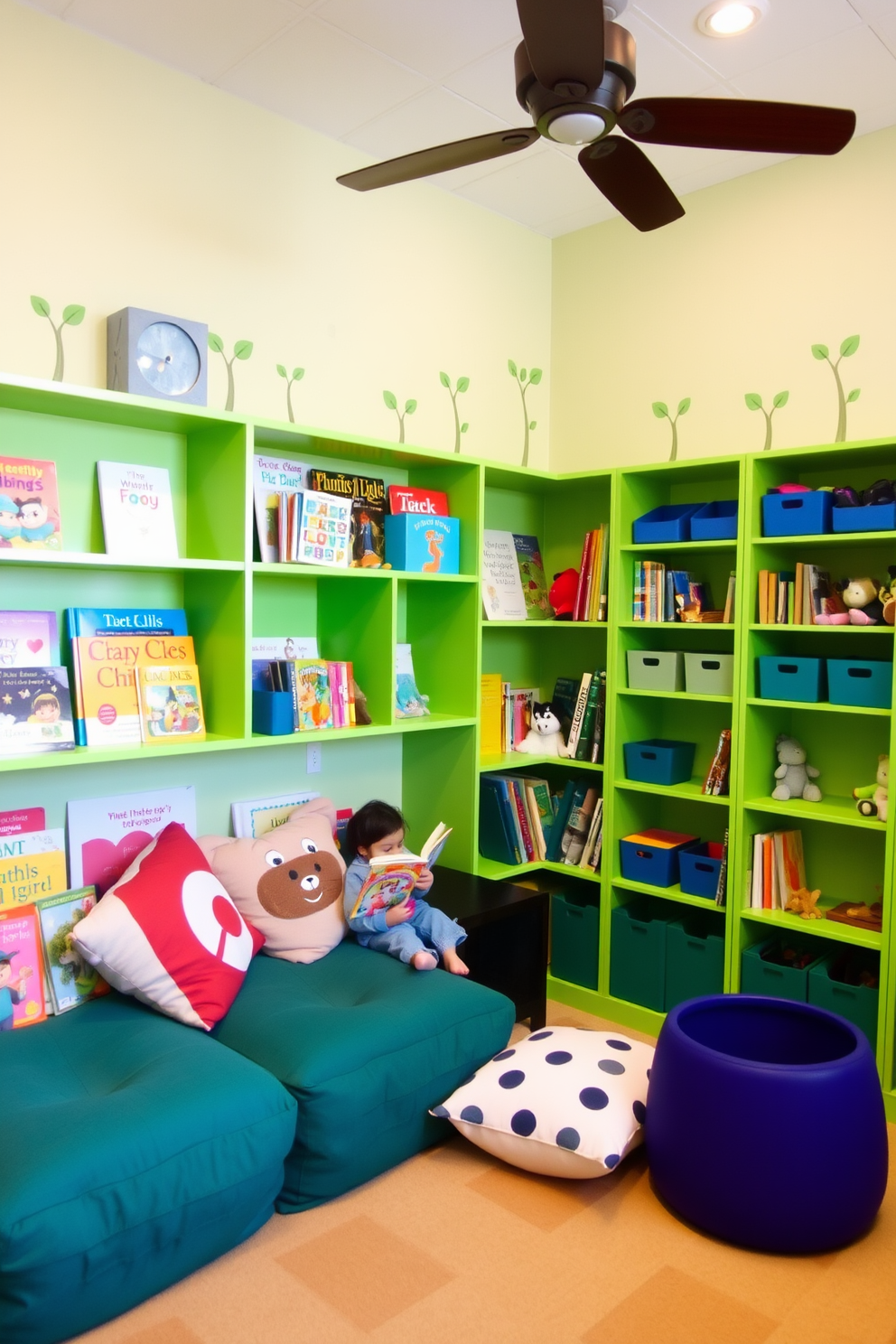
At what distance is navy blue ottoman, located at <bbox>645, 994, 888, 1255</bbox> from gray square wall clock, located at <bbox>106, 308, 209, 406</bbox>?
2105mm

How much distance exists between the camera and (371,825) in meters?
2.91

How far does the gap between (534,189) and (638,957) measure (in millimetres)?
2782

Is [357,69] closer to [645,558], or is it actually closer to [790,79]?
[790,79]

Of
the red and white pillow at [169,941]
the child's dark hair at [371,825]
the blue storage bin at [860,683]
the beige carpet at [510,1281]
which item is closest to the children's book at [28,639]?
the red and white pillow at [169,941]

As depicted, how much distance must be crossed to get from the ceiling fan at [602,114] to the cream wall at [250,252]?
0.89m

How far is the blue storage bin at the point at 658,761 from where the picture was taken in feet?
10.8

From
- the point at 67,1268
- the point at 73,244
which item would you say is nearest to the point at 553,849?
the point at 67,1268

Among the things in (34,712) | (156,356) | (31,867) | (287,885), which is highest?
(156,356)

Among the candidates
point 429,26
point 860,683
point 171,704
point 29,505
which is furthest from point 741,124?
point 171,704

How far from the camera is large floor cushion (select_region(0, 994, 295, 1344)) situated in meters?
1.69

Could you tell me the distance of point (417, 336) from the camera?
3436 mm

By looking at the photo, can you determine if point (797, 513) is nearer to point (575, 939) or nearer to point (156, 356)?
point (575, 939)

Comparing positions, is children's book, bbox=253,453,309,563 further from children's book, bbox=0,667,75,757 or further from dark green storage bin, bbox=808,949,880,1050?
dark green storage bin, bbox=808,949,880,1050

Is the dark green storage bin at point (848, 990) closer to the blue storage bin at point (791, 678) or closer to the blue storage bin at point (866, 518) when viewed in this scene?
the blue storage bin at point (791, 678)
